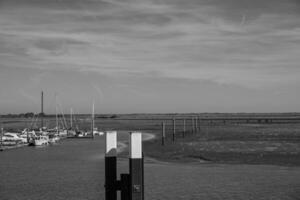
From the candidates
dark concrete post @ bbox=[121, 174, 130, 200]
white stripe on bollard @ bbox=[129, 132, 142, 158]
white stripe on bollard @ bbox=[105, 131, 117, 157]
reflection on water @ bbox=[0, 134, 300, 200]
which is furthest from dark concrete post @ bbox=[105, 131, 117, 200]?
reflection on water @ bbox=[0, 134, 300, 200]

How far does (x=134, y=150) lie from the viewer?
8.29 meters

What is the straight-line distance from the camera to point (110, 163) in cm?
864

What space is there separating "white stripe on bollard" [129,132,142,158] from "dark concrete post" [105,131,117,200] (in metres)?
0.39

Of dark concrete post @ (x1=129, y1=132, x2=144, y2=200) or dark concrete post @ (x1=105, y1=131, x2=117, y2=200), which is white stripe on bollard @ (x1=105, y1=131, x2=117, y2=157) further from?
dark concrete post @ (x1=129, y1=132, x2=144, y2=200)

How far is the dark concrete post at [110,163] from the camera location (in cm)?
842

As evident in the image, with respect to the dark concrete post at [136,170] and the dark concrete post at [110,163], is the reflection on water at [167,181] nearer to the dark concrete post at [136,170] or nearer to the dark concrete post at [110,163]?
the dark concrete post at [110,163]

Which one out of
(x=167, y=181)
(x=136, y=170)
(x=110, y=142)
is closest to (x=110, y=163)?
(x=110, y=142)

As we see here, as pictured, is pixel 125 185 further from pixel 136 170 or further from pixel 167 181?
pixel 167 181

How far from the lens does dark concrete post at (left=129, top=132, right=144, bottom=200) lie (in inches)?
326

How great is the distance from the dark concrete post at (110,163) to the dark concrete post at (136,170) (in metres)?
0.39

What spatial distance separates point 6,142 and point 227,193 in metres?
51.6

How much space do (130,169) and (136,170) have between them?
0.37 ft

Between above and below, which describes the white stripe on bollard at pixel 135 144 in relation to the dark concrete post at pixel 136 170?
above

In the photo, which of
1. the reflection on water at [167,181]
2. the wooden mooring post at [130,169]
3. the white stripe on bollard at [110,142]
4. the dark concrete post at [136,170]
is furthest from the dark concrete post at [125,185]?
the reflection on water at [167,181]
